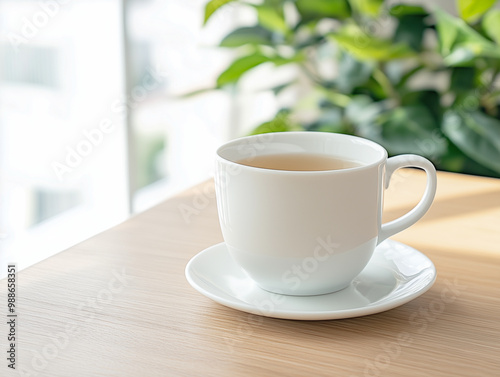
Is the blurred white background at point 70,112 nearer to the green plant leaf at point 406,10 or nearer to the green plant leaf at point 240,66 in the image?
the green plant leaf at point 240,66

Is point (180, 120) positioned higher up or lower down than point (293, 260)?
lower down

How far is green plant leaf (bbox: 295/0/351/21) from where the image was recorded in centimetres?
120

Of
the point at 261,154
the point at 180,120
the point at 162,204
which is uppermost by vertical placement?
the point at 261,154

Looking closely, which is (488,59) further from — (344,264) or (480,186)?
(344,264)

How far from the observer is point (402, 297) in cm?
42

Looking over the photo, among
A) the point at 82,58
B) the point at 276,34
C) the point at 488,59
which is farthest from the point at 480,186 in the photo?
the point at 82,58

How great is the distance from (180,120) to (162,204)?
120 cm

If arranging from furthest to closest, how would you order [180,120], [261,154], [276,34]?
1. [180,120]
2. [276,34]
3. [261,154]

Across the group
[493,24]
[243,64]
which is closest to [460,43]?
[493,24]
